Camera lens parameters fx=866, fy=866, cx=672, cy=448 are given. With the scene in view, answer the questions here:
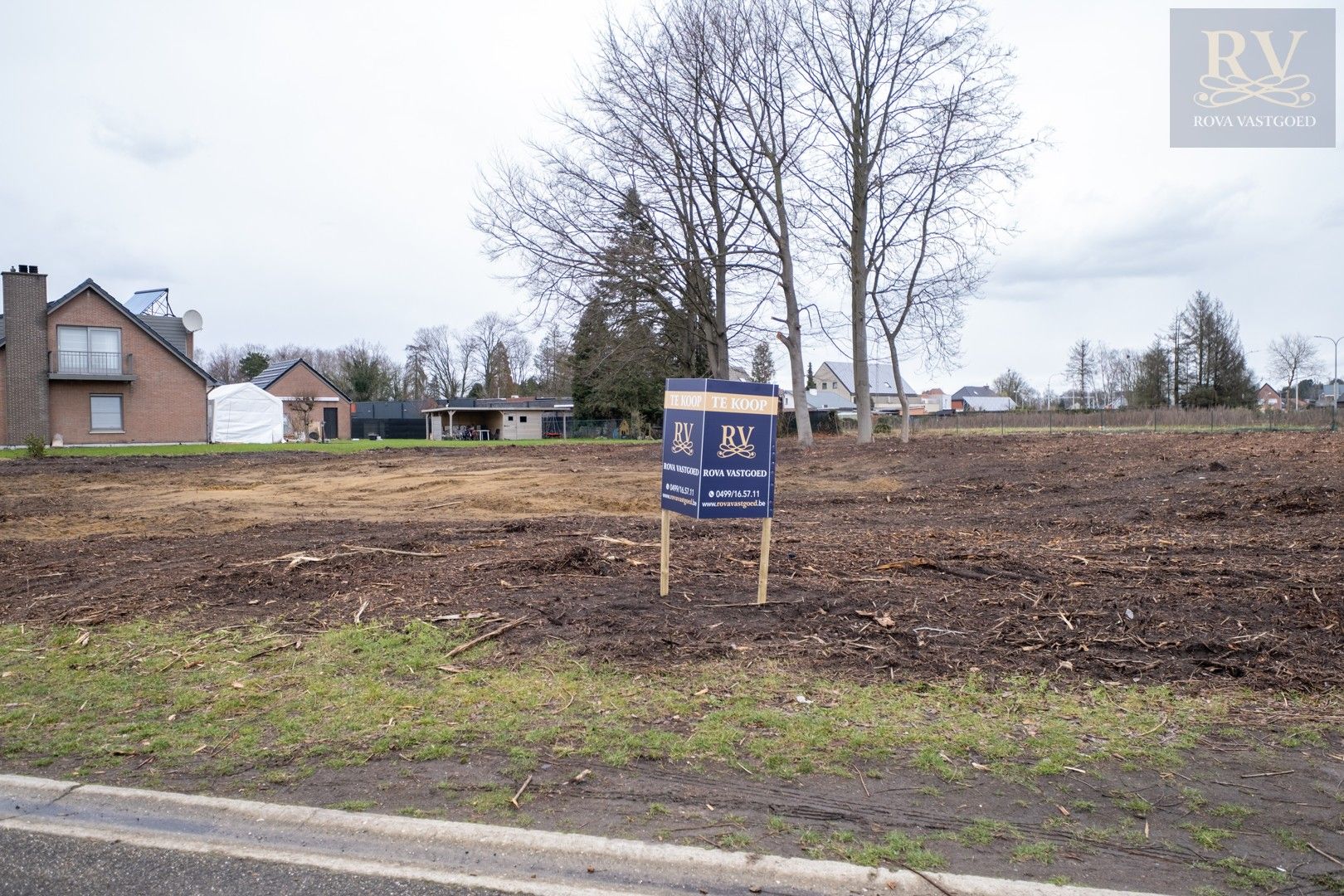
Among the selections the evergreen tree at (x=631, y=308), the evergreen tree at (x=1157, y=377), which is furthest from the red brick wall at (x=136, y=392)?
the evergreen tree at (x=1157, y=377)

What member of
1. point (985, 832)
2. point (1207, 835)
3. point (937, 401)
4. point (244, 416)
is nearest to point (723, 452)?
point (985, 832)

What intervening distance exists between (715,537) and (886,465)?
12.2 meters

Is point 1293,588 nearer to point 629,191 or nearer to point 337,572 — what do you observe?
point 337,572

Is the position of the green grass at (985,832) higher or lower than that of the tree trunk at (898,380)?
lower

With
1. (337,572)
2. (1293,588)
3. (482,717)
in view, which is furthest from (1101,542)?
(337,572)

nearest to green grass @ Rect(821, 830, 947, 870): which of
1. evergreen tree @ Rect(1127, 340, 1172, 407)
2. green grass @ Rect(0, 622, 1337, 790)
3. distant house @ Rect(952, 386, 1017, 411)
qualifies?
green grass @ Rect(0, 622, 1337, 790)

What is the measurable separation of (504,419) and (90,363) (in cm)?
2867

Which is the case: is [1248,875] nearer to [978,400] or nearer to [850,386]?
[850,386]

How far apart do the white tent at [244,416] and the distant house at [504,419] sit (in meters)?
16.3

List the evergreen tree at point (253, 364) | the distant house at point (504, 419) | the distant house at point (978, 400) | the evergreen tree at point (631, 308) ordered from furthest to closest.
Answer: the distant house at point (978, 400), the evergreen tree at point (253, 364), the distant house at point (504, 419), the evergreen tree at point (631, 308)

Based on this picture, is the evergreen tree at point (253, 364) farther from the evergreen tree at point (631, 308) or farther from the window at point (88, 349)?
the evergreen tree at point (631, 308)

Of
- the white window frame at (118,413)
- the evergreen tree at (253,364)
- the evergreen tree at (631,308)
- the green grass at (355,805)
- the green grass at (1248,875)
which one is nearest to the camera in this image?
the green grass at (1248,875)

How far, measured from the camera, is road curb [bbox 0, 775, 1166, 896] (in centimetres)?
328

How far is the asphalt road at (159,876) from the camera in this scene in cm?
333
